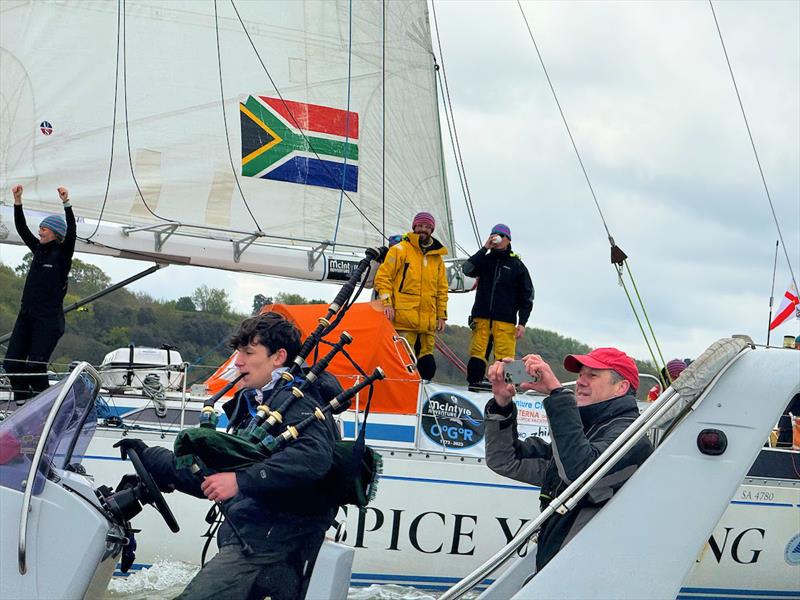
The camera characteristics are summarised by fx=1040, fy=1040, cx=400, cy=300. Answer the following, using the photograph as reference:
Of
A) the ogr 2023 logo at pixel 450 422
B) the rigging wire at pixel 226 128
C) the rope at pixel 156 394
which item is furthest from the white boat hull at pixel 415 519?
the rigging wire at pixel 226 128

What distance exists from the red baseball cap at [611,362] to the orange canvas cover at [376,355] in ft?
14.9

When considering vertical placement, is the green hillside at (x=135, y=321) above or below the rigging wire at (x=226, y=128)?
below

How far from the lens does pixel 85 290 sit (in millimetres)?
14039

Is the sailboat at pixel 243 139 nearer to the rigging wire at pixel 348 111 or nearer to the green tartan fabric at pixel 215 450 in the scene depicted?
the rigging wire at pixel 348 111

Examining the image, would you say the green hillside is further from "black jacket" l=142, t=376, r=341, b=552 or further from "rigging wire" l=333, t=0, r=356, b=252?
"black jacket" l=142, t=376, r=341, b=552

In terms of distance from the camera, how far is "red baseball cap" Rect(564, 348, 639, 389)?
3715mm

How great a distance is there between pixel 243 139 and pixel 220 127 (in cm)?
25

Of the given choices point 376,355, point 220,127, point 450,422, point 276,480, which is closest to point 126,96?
point 220,127

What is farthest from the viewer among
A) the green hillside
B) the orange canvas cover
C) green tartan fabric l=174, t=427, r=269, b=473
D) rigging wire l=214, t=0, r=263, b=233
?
the green hillside

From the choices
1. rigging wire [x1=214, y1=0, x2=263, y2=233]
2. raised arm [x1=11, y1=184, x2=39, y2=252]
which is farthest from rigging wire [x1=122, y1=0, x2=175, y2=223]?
raised arm [x1=11, y1=184, x2=39, y2=252]

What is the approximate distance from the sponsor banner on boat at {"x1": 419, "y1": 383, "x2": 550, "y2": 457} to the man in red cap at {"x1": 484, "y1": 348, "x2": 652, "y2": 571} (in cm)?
407

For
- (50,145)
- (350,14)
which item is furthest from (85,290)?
(350,14)

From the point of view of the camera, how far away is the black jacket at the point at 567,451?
3246 millimetres

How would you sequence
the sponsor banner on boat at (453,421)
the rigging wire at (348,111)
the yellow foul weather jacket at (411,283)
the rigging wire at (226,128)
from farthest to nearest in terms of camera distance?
the rigging wire at (348,111)
the rigging wire at (226,128)
the yellow foul weather jacket at (411,283)
the sponsor banner on boat at (453,421)
